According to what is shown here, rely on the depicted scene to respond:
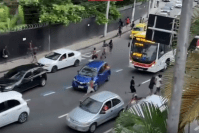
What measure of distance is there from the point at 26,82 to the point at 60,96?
83.7 inches

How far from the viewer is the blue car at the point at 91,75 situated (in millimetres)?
19641

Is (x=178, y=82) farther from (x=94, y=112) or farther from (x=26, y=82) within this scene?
(x=26, y=82)

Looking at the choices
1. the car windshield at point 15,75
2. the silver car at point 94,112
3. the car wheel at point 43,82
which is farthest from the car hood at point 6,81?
the silver car at point 94,112

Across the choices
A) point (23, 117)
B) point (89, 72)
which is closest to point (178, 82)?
point (23, 117)

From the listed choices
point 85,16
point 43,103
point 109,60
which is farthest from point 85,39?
point 43,103

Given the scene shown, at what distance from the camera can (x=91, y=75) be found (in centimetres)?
2009

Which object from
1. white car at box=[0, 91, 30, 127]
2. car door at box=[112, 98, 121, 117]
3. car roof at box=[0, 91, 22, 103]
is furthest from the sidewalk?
car door at box=[112, 98, 121, 117]

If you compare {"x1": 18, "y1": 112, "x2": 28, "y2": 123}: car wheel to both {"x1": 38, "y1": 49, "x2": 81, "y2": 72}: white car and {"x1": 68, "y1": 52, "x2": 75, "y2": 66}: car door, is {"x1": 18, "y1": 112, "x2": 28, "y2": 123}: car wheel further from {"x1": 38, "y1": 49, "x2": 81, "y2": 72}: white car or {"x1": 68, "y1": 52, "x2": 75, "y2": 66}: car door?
{"x1": 68, "y1": 52, "x2": 75, "y2": 66}: car door

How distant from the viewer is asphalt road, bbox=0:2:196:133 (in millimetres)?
15250

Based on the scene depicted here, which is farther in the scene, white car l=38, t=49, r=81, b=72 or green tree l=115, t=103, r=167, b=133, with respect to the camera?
white car l=38, t=49, r=81, b=72

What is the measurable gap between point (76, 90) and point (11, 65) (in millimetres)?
6827

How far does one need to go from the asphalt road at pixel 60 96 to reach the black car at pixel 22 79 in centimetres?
53

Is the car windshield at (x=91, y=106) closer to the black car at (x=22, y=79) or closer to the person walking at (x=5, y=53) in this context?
the black car at (x=22, y=79)

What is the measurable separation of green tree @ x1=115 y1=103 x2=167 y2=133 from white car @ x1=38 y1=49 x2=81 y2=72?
1823cm
